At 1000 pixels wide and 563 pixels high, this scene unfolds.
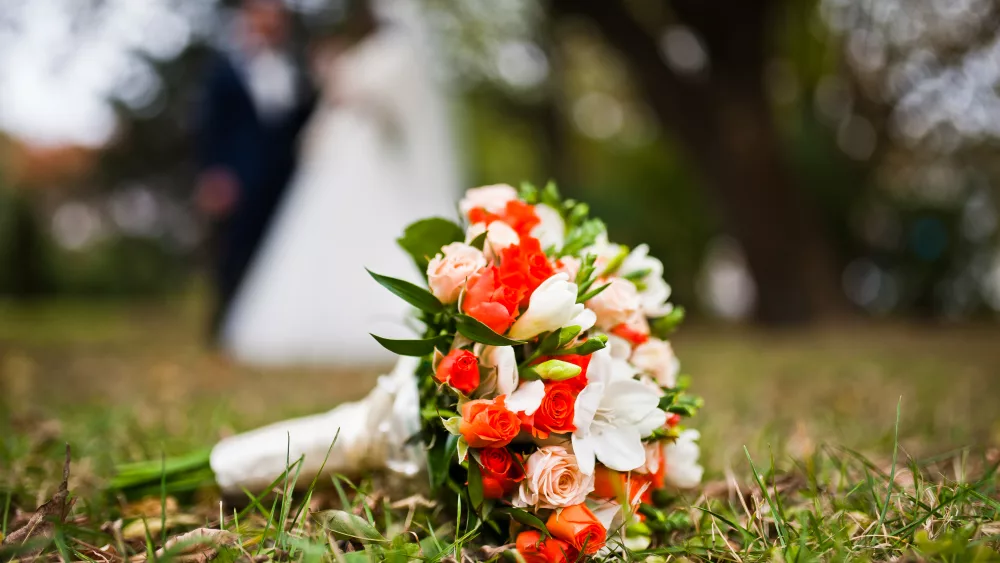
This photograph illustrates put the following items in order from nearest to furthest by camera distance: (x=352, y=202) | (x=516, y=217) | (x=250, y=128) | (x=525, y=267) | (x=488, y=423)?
(x=488, y=423) < (x=525, y=267) < (x=516, y=217) < (x=352, y=202) < (x=250, y=128)

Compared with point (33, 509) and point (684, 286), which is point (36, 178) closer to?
point (684, 286)

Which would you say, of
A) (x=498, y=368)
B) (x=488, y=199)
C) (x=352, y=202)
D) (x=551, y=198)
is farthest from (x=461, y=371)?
(x=352, y=202)

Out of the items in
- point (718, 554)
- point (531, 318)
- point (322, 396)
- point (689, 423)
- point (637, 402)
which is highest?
point (531, 318)

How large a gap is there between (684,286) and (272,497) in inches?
460

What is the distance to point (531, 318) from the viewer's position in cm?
116

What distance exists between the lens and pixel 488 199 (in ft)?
4.64

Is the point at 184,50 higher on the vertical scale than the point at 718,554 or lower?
higher

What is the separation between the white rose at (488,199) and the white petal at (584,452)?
46 cm

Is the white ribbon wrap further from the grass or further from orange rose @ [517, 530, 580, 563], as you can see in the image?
orange rose @ [517, 530, 580, 563]

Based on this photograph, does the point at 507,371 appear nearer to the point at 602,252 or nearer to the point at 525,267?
the point at 525,267

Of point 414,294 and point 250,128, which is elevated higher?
point 250,128

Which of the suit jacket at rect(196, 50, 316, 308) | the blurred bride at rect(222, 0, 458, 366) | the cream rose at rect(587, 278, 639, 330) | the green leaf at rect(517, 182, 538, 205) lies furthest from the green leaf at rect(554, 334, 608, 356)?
the suit jacket at rect(196, 50, 316, 308)

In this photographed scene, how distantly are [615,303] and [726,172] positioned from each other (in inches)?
299

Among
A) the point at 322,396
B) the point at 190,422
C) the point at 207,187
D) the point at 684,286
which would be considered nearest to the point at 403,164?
the point at 207,187
